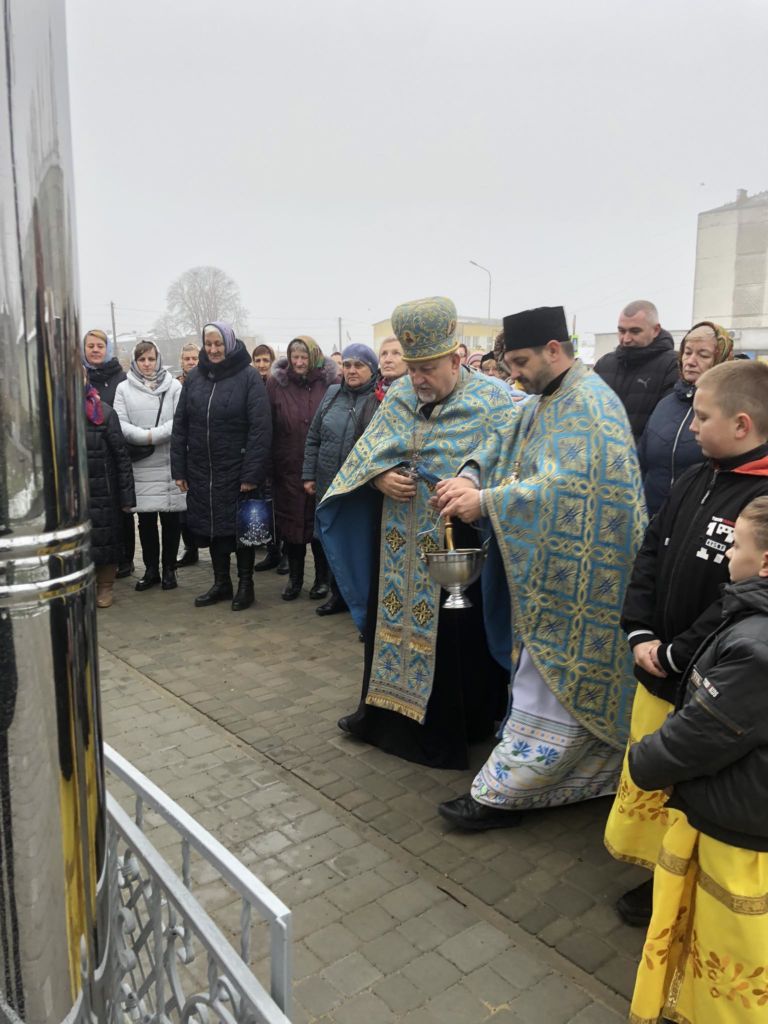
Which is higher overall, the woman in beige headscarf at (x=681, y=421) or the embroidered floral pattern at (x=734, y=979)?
the woman in beige headscarf at (x=681, y=421)

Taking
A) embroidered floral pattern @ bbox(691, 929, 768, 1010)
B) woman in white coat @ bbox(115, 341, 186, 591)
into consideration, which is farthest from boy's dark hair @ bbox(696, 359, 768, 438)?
woman in white coat @ bbox(115, 341, 186, 591)

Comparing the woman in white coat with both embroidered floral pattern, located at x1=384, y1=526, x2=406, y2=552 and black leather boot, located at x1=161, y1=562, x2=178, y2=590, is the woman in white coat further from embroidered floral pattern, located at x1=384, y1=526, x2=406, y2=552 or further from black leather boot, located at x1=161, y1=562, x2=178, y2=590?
embroidered floral pattern, located at x1=384, y1=526, x2=406, y2=552

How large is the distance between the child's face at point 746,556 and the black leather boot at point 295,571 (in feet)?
15.5

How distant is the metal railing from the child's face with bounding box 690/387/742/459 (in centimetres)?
158

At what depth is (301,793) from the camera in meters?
3.43

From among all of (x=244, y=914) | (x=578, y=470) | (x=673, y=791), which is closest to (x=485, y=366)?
(x=578, y=470)

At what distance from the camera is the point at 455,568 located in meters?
3.05

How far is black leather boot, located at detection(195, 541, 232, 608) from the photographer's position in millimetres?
6246

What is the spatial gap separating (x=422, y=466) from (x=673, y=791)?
1876mm

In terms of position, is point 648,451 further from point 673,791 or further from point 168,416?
point 168,416

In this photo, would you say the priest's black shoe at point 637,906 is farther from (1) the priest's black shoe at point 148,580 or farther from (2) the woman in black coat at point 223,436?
(1) the priest's black shoe at point 148,580

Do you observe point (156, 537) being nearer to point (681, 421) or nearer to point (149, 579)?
point (149, 579)

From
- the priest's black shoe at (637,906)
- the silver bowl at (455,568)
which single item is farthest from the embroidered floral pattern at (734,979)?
the silver bowl at (455,568)

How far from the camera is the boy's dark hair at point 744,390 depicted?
2.21 meters
